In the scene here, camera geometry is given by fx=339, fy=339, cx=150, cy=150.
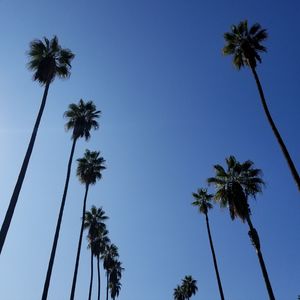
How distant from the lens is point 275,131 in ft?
84.7

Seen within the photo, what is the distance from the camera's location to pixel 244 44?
3162 cm

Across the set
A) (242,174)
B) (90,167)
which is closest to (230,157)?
(242,174)

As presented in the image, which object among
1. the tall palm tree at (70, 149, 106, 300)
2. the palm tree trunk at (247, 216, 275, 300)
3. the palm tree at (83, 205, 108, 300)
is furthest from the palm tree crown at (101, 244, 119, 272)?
the palm tree trunk at (247, 216, 275, 300)

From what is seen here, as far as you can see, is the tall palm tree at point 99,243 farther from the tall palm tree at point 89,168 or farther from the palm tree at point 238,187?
the palm tree at point 238,187

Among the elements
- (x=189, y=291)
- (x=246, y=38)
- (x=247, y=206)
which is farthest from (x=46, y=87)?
(x=189, y=291)

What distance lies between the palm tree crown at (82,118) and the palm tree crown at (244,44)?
1720 cm

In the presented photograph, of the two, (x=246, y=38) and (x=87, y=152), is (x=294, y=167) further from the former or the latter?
(x=87, y=152)

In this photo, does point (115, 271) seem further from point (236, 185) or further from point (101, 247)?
point (236, 185)

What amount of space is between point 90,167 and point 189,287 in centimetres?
4587

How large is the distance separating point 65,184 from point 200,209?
70.2 ft

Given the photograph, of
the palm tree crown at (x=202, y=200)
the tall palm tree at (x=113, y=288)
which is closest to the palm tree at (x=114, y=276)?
the tall palm tree at (x=113, y=288)

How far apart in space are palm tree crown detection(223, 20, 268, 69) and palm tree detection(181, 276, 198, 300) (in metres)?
59.3

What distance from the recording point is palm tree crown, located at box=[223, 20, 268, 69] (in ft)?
102

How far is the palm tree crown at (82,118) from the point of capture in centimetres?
3976
